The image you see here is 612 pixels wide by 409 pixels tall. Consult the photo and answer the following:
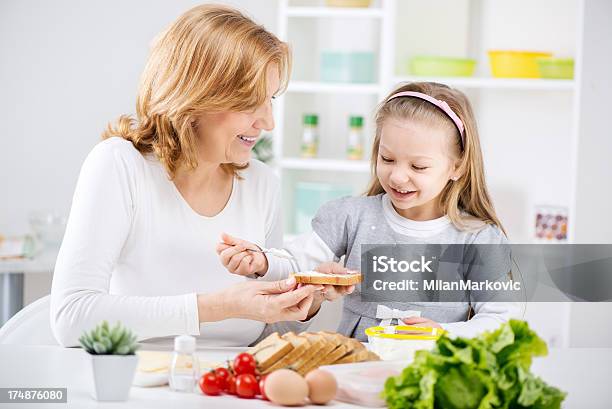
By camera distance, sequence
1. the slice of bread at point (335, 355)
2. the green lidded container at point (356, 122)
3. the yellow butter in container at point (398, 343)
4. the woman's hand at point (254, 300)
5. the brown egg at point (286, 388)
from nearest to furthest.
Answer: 1. the brown egg at point (286, 388)
2. the slice of bread at point (335, 355)
3. the yellow butter in container at point (398, 343)
4. the woman's hand at point (254, 300)
5. the green lidded container at point (356, 122)

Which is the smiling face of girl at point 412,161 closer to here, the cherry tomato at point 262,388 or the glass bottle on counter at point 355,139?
the cherry tomato at point 262,388

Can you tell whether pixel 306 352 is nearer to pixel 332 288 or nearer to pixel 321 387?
pixel 321 387

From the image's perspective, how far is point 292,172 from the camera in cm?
369

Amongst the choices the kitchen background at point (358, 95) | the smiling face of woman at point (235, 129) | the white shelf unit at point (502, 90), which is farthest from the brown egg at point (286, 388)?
the white shelf unit at point (502, 90)

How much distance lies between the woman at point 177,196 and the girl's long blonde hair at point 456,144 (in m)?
0.27

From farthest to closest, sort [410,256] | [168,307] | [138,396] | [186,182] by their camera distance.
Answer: [410,256], [186,182], [168,307], [138,396]

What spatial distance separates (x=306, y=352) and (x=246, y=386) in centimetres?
A: 11

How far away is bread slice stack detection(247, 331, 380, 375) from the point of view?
1.19 meters

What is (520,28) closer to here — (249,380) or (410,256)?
(410,256)

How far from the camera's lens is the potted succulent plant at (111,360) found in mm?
1112

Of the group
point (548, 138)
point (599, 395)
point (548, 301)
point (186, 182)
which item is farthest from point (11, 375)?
point (548, 138)

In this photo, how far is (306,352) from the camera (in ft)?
3.96

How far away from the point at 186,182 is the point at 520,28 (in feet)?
7.34

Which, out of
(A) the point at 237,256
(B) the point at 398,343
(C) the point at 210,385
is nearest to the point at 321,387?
(C) the point at 210,385
